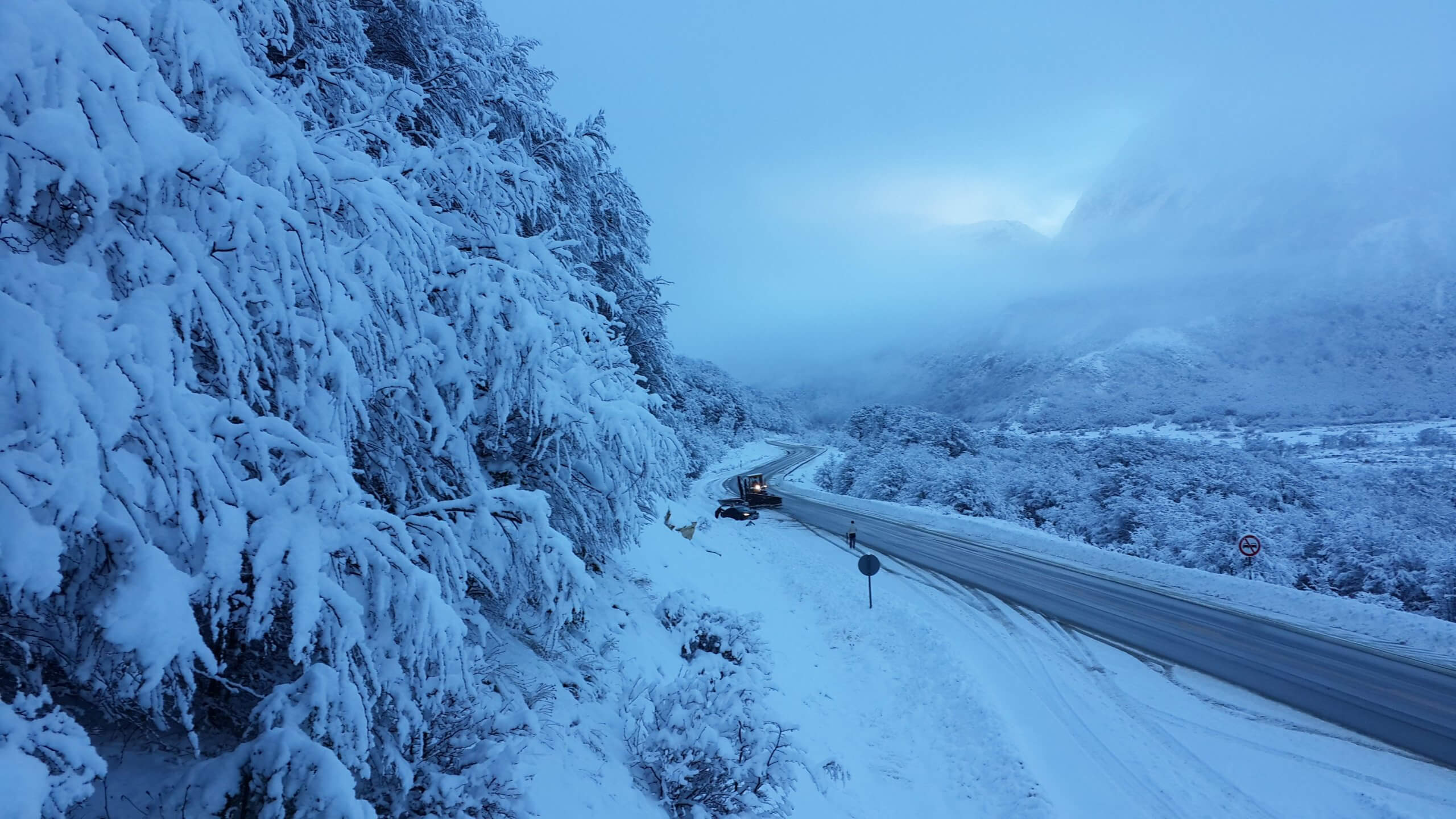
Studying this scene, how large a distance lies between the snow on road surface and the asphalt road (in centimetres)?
56

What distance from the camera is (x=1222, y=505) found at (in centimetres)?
1958

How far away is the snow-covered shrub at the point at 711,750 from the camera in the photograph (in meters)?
5.09

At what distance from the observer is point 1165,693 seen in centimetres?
928

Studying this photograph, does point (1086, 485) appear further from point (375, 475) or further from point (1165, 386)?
point (1165, 386)

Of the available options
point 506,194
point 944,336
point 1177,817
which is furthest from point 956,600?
point 944,336

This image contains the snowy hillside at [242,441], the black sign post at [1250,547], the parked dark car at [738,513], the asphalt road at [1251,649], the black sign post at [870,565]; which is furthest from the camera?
the parked dark car at [738,513]

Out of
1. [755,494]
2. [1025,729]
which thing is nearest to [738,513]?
[755,494]

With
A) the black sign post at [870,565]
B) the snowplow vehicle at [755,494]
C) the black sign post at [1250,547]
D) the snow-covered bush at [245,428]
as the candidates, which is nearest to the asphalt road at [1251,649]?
the black sign post at [1250,547]

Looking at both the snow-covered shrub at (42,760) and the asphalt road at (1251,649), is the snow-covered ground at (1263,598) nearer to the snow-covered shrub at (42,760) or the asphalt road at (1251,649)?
the asphalt road at (1251,649)

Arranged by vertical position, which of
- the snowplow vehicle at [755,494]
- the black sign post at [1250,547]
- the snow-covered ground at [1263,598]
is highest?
the black sign post at [1250,547]

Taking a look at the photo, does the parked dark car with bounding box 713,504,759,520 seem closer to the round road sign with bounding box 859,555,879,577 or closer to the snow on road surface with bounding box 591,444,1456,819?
the snow on road surface with bounding box 591,444,1456,819

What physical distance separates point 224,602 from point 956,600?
591 inches

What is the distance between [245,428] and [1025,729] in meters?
9.57

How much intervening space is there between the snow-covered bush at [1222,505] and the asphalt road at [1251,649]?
4.04 m
